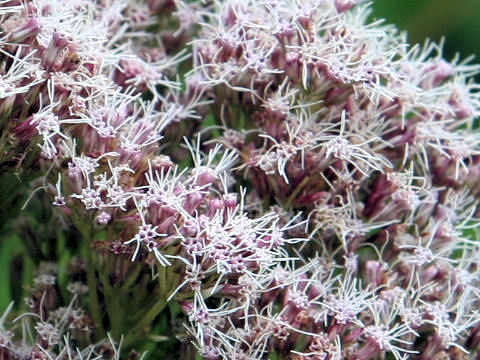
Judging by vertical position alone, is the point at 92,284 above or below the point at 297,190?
below

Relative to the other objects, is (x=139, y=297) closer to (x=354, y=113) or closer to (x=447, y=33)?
(x=354, y=113)

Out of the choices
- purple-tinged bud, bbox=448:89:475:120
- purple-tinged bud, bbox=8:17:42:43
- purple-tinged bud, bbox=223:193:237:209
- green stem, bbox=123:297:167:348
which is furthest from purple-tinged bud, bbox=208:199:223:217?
purple-tinged bud, bbox=448:89:475:120

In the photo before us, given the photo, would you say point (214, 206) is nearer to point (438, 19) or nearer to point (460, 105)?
point (460, 105)

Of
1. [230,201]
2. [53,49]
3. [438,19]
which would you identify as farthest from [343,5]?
[438,19]

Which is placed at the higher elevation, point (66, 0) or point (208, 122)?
point (66, 0)

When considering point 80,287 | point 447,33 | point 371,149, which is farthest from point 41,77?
point 447,33

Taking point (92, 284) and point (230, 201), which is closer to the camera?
point (230, 201)

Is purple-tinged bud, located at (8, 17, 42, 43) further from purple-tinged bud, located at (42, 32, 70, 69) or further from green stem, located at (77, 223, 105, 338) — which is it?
green stem, located at (77, 223, 105, 338)
